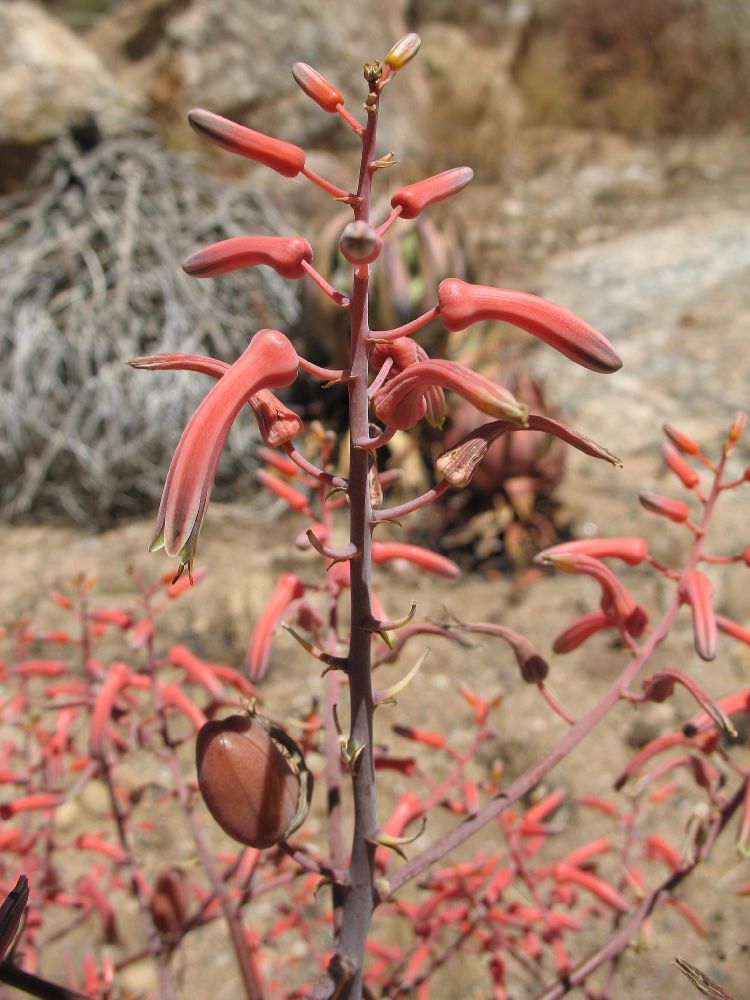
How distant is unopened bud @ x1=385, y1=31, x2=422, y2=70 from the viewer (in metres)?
0.55

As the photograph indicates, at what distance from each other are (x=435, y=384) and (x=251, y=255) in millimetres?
136

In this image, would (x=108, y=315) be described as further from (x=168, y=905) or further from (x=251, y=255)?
(x=251, y=255)

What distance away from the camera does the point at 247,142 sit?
0.56m

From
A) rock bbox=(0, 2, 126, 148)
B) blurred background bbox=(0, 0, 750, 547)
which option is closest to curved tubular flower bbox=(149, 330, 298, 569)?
blurred background bbox=(0, 0, 750, 547)

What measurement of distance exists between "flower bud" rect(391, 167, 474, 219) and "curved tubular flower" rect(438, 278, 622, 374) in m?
0.06

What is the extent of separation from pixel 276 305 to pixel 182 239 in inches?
17.8

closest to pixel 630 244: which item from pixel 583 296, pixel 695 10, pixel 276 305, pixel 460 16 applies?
pixel 583 296

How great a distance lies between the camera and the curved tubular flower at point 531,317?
20.7 inches

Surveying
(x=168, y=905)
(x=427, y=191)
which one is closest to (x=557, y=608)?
(x=168, y=905)

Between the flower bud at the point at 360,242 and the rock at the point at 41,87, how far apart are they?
378 cm

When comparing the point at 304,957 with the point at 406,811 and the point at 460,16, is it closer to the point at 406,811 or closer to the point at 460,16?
the point at 406,811

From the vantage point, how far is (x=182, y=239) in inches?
137

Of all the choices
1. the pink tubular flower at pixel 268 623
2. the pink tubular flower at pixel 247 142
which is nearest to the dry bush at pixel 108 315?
the pink tubular flower at pixel 268 623

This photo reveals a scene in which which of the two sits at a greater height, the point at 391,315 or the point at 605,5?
the point at 605,5
